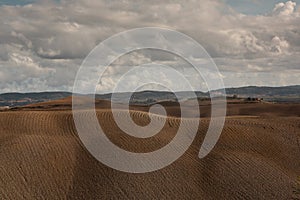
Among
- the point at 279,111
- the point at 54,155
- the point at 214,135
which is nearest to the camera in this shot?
the point at 54,155

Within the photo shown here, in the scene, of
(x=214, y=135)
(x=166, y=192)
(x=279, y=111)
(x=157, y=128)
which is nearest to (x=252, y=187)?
(x=166, y=192)

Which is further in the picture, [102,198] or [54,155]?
[54,155]

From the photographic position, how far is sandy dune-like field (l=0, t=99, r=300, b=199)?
28297 mm

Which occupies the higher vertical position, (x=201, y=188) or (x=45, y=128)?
(x=45, y=128)

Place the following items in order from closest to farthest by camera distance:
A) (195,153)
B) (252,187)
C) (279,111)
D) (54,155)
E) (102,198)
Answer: (102,198) → (252,187) → (54,155) → (195,153) → (279,111)

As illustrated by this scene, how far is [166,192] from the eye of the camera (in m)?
28.3

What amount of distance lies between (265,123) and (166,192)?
1901cm

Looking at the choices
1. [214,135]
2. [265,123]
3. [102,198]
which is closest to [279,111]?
[265,123]

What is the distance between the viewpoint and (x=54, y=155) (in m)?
32.1

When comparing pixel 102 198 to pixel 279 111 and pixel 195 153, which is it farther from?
pixel 279 111

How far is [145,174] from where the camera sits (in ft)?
99.1

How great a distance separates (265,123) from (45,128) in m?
21.9

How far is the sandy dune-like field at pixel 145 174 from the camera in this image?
28.3m

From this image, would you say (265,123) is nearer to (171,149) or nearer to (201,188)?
(171,149)
